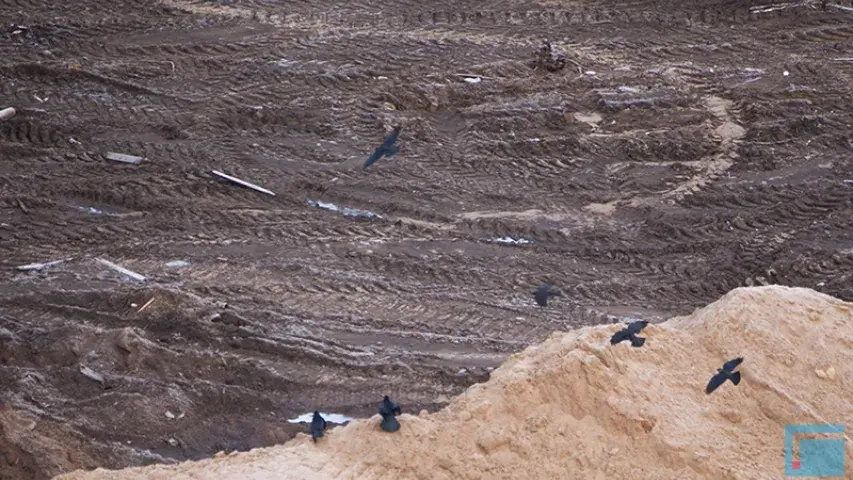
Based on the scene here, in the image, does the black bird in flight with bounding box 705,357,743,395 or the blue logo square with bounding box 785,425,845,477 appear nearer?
the blue logo square with bounding box 785,425,845,477

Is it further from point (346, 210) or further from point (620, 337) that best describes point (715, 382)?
point (346, 210)

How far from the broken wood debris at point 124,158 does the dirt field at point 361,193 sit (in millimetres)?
114

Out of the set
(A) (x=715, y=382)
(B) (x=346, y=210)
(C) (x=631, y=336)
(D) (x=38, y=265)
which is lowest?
(D) (x=38, y=265)

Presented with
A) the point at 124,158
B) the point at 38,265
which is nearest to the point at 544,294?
the point at 38,265

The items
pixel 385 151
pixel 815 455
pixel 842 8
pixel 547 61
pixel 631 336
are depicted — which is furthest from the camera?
pixel 842 8

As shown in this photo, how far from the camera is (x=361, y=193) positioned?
35.9 ft

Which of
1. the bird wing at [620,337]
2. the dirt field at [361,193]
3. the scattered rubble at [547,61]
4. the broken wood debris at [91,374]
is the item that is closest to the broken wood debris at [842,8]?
the dirt field at [361,193]

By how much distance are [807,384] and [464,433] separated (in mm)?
1707

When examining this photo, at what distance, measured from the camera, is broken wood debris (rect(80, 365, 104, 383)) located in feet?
25.4

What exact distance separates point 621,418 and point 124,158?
25.8ft

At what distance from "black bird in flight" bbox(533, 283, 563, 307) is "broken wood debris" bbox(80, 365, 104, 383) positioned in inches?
130

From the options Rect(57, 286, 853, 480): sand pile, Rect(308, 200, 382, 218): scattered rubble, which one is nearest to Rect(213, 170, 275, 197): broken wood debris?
Rect(308, 200, 382, 218): scattered rubble

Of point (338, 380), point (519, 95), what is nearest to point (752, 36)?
point (519, 95)

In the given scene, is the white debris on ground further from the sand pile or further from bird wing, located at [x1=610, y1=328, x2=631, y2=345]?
bird wing, located at [x1=610, y1=328, x2=631, y2=345]
